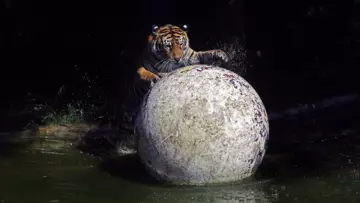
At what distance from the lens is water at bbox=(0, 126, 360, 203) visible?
5.71 metres

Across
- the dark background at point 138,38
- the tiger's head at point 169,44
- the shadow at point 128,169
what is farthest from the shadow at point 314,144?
the dark background at point 138,38

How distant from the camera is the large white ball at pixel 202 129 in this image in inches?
227

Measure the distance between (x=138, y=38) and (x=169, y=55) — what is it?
3.59 m

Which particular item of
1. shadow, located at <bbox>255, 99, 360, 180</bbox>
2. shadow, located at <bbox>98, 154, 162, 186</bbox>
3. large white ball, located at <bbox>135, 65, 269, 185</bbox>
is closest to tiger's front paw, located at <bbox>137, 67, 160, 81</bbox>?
shadow, located at <bbox>98, 154, 162, 186</bbox>

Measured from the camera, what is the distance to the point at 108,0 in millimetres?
10812

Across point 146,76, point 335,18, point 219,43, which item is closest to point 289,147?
point 146,76

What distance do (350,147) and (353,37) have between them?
11.6 feet

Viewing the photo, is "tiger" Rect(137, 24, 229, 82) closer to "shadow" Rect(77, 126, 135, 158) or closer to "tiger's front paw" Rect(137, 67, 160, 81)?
"tiger's front paw" Rect(137, 67, 160, 81)

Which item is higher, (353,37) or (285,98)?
(353,37)

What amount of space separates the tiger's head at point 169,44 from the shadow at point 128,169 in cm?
112

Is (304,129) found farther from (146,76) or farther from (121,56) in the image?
(121,56)

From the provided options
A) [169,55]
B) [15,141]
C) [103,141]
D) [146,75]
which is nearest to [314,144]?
[169,55]

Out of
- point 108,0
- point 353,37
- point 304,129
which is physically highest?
point 108,0

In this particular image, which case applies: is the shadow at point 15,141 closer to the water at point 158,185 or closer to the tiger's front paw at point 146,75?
the water at point 158,185
